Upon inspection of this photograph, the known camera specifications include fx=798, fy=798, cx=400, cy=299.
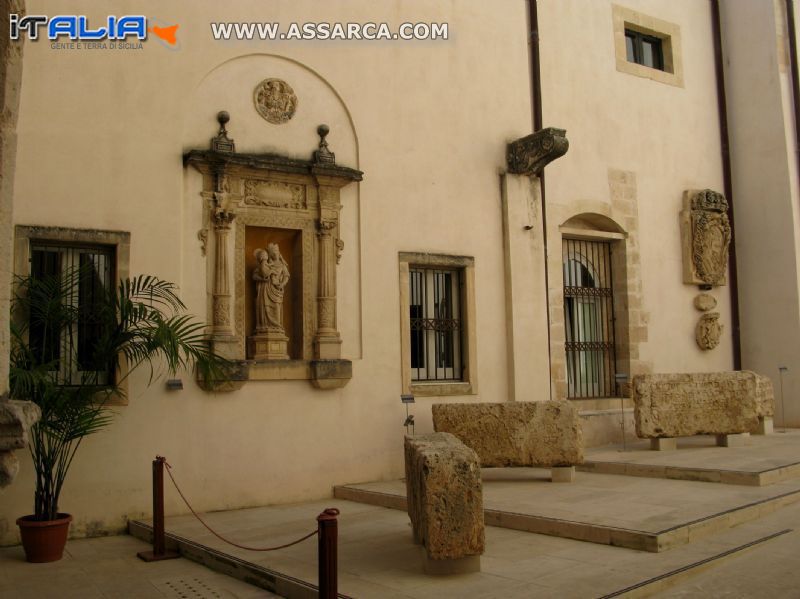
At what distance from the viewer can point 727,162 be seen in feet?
45.2

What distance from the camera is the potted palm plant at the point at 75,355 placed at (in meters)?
6.53

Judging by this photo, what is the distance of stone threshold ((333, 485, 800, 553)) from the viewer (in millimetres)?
5755

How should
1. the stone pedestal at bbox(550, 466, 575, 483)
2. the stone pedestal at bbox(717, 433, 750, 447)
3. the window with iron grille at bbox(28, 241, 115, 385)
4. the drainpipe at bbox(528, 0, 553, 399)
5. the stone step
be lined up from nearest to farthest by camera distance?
the stone step, the window with iron grille at bbox(28, 241, 115, 385), the stone pedestal at bbox(550, 466, 575, 483), the stone pedestal at bbox(717, 433, 750, 447), the drainpipe at bbox(528, 0, 553, 399)

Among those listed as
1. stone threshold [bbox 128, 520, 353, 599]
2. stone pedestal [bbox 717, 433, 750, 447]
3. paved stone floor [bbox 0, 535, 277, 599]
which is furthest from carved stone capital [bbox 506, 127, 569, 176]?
paved stone floor [bbox 0, 535, 277, 599]

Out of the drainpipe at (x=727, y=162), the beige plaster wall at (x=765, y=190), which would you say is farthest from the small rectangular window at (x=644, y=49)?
the beige plaster wall at (x=765, y=190)

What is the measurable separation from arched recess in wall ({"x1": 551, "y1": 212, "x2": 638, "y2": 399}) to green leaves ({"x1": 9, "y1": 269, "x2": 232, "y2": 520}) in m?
5.67

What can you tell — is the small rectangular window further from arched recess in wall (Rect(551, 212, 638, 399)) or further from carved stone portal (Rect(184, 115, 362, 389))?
carved stone portal (Rect(184, 115, 362, 389))

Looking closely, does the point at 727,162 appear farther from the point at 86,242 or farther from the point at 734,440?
the point at 86,242

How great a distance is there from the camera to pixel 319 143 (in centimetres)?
924

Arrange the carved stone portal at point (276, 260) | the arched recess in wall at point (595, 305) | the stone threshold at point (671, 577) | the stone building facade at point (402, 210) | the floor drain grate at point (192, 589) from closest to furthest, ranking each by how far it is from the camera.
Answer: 1. the stone threshold at point (671, 577)
2. the floor drain grate at point (192, 589)
3. the stone building facade at point (402, 210)
4. the carved stone portal at point (276, 260)
5. the arched recess in wall at point (595, 305)

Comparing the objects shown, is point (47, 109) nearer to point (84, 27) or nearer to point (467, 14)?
point (84, 27)

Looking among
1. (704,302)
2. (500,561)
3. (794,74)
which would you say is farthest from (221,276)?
(794,74)

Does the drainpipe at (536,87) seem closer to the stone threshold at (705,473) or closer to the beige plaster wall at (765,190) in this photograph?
the stone threshold at (705,473)

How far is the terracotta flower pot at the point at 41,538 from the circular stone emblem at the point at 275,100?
4.77 m
